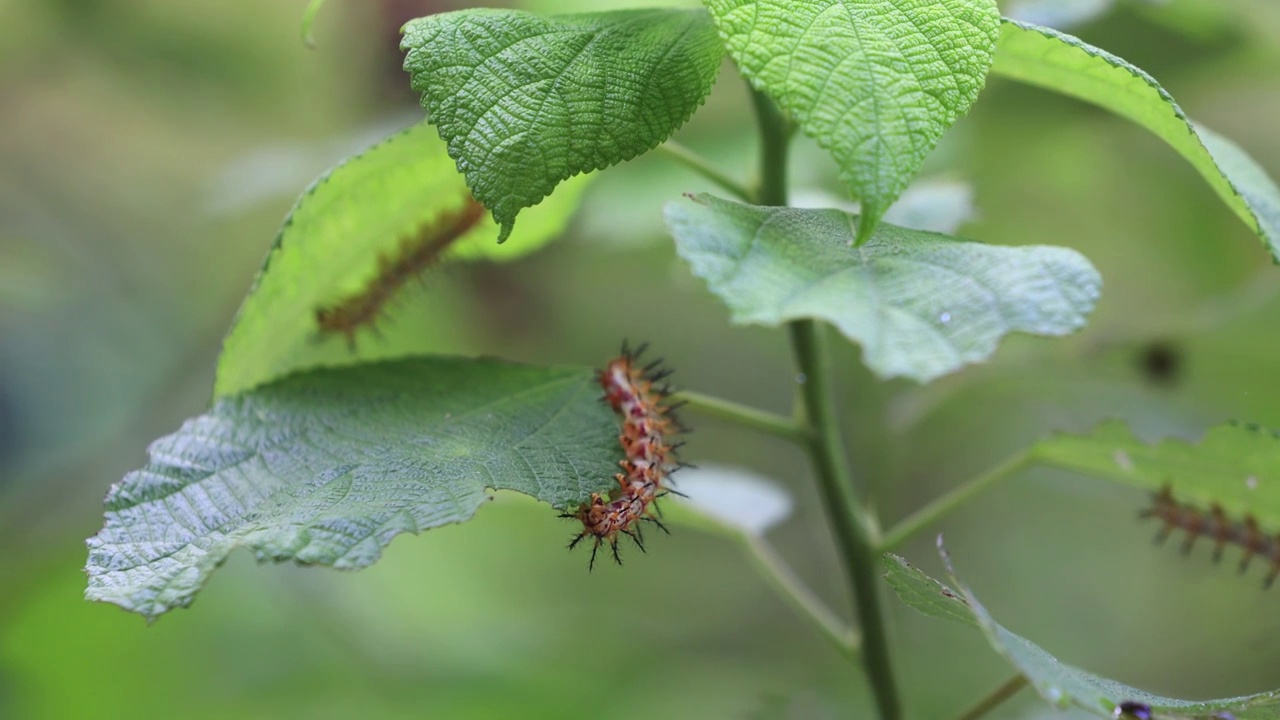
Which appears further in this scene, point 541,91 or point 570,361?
point 570,361

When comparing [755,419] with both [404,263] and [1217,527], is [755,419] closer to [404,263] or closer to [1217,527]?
[404,263]

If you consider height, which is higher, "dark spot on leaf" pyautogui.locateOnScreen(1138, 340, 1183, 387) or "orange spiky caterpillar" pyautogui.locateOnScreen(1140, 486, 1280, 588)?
"dark spot on leaf" pyautogui.locateOnScreen(1138, 340, 1183, 387)

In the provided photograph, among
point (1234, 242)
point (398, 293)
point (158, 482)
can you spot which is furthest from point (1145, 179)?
point (158, 482)

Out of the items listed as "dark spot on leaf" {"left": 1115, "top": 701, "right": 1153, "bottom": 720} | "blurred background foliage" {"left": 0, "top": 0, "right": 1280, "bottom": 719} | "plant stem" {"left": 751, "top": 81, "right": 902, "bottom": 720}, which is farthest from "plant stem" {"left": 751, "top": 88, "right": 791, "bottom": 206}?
"blurred background foliage" {"left": 0, "top": 0, "right": 1280, "bottom": 719}

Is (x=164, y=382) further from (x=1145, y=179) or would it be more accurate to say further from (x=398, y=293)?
(x=1145, y=179)

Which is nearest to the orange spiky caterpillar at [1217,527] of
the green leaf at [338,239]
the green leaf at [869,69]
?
the green leaf at [869,69]

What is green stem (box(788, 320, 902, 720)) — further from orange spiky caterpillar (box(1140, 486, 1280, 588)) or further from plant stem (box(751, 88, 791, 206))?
orange spiky caterpillar (box(1140, 486, 1280, 588))

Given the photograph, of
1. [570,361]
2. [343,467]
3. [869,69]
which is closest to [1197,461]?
[869,69]

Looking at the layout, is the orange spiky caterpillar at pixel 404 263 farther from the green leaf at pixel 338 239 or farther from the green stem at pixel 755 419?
the green stem at pixel 755 419
